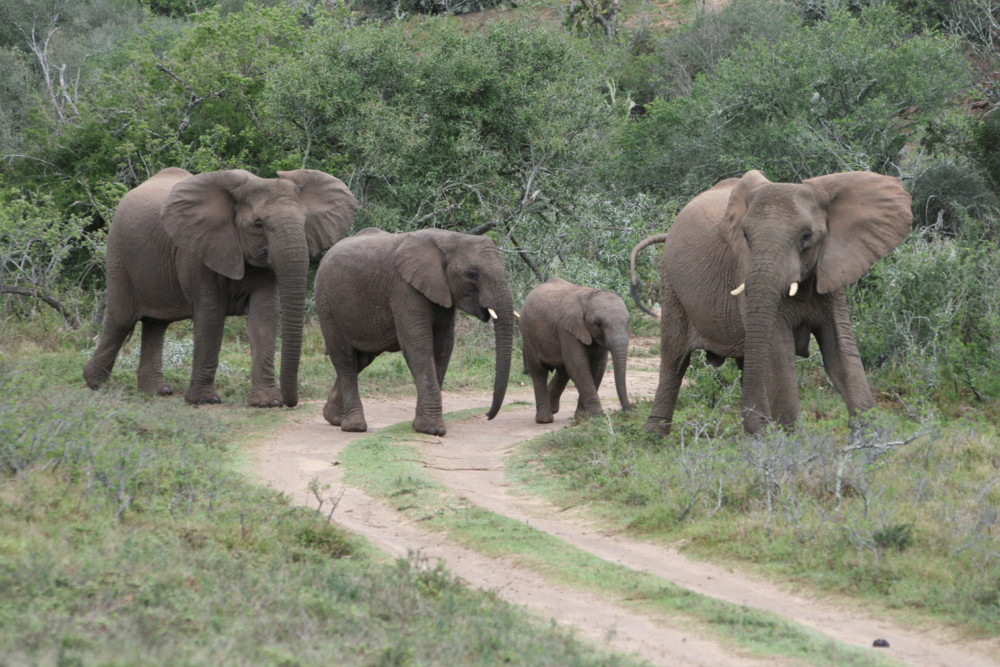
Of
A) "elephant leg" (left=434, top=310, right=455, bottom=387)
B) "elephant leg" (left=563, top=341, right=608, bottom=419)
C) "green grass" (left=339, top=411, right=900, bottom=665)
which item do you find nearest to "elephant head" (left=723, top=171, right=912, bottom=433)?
"green grass" (left=339, top=411, right=900, bottom=665)

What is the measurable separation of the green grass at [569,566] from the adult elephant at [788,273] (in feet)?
7.92

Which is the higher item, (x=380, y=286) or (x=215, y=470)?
(x=380, y=286)

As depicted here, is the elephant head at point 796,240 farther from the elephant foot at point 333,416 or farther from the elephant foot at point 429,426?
the elephant foot at point 333,416

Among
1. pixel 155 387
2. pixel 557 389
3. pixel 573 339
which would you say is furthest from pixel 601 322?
pixel 155 387

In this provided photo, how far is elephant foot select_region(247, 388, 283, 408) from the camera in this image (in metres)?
12.5

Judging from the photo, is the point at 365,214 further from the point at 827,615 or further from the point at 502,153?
the point at 827,615

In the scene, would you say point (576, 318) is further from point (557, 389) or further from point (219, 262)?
point (219, 262)

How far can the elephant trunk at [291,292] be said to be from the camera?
11844mm

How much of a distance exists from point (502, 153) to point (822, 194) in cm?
1055

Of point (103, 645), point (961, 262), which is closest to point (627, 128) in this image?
point (961, 262)

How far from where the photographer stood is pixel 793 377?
901cm

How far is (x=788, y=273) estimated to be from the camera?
856cm

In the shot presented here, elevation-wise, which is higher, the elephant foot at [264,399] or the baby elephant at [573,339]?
the baby elephant at [573,339]

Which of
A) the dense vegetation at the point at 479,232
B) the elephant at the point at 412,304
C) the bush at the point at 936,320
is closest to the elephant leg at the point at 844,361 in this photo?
the dense vegetation at the point at 479,232
